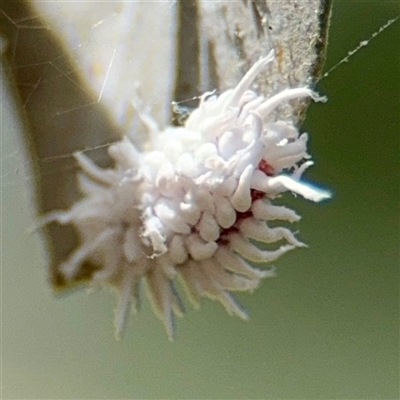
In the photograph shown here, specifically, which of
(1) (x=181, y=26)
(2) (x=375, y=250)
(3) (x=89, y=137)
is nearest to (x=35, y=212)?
(3) (x=89, y=137)

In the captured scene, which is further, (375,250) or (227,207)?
(375,250)

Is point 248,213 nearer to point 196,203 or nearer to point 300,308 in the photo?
point 196,203

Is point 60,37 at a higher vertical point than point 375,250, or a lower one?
higher

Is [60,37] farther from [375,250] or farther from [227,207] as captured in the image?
[375,250]

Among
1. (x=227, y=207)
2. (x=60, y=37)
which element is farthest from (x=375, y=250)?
(x=60, y=37)

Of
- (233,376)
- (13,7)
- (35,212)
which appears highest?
(13,7)

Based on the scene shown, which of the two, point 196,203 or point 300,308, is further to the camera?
point 300,308

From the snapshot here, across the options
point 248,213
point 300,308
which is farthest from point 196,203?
point 300,308
